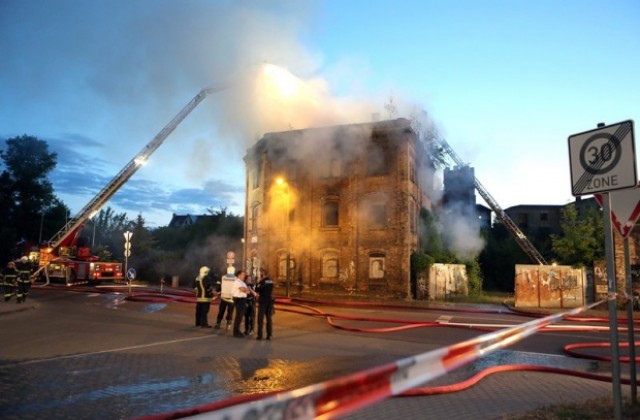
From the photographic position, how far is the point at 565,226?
21.3 m

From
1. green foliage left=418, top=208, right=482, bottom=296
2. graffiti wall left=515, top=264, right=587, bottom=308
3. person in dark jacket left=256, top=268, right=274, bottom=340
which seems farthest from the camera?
Answer: green foliage left=418, top=208, right=482, bottom=296

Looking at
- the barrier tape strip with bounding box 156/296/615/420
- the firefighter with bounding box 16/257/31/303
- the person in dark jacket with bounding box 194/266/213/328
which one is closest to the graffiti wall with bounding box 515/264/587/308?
the person in dark jacket with bounding box 194/266/213/328

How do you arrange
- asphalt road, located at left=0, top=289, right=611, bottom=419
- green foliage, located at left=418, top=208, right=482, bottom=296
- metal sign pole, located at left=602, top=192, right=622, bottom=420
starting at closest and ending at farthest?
metal sign pole, located at left=602, top=192, right=622, bottom=420 → asphalt road, located at left=0, top=289, right=611, bottom=419 → green foliage, located at left=418, top=208, right=482, bottom=296

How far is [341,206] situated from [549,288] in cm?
1191

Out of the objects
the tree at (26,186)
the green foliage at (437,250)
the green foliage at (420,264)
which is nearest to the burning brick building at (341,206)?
the green foliage at (420,264)

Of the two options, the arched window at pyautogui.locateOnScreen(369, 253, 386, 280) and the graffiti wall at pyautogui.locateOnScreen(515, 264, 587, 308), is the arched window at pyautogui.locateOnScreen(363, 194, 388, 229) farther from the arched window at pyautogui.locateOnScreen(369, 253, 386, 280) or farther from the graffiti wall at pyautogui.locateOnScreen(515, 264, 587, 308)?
the graffiti wall at pyautogui.locateOnScreen(515, 264, 587, 308)

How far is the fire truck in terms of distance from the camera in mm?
26906

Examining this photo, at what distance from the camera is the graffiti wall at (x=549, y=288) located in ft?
63.9

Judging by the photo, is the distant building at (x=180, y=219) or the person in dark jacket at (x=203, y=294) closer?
the person in dark jacket at (x=203, y=294)

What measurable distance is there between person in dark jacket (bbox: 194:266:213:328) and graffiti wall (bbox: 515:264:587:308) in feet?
44.2

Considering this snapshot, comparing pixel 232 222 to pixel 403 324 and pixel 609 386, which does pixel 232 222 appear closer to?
pixel 403 324

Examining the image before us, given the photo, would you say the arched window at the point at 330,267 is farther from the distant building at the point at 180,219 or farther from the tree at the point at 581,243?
the distant building at the point at 180,219

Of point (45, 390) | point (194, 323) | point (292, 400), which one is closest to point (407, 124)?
point (194, 323)

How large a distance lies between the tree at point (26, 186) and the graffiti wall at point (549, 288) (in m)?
46.5
